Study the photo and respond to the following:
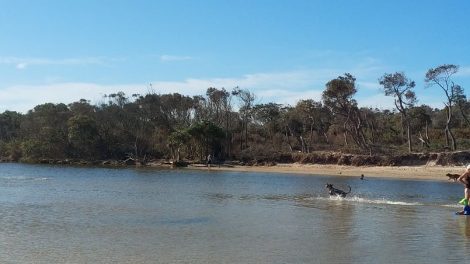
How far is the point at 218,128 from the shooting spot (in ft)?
261

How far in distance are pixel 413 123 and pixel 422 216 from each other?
67774 millimetres

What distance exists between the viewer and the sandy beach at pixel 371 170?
54.4 m

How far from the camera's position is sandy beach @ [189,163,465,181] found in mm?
54406

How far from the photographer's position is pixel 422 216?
67.6 ft

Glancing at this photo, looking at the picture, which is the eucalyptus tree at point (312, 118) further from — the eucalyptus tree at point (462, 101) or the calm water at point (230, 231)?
the calm water at point (230, 231)

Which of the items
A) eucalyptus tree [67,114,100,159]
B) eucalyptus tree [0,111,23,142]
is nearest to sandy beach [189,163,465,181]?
eucalyptus tree [67,114,100,159]

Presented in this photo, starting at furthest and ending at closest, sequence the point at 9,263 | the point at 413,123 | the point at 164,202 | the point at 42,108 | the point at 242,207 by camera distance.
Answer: the point at 42,108 → the point at 413,123 → the point at 164,202 → the point at 242,207 → the point at 9,263

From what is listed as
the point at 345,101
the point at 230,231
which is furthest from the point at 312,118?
the point at 230,231

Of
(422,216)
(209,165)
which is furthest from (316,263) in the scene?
(209,165)

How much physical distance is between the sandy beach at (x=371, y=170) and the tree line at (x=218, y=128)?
629cm

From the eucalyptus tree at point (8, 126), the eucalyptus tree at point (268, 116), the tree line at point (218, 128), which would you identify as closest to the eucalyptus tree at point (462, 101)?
the tree line at point (218, 128)

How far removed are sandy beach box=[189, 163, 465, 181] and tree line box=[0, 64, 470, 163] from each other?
629cm

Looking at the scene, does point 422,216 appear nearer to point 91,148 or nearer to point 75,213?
point 75,213

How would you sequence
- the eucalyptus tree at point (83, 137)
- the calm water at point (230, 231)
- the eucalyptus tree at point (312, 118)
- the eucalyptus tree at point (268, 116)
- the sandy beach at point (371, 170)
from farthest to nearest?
the eucalyptus tree at point (268, 116)
the eucalyptus tree at point (83, 137)
the eucalyptus tree at point (312, 118)
the sandy beach at point (371, 170)
the calm water at point (230, 231)
